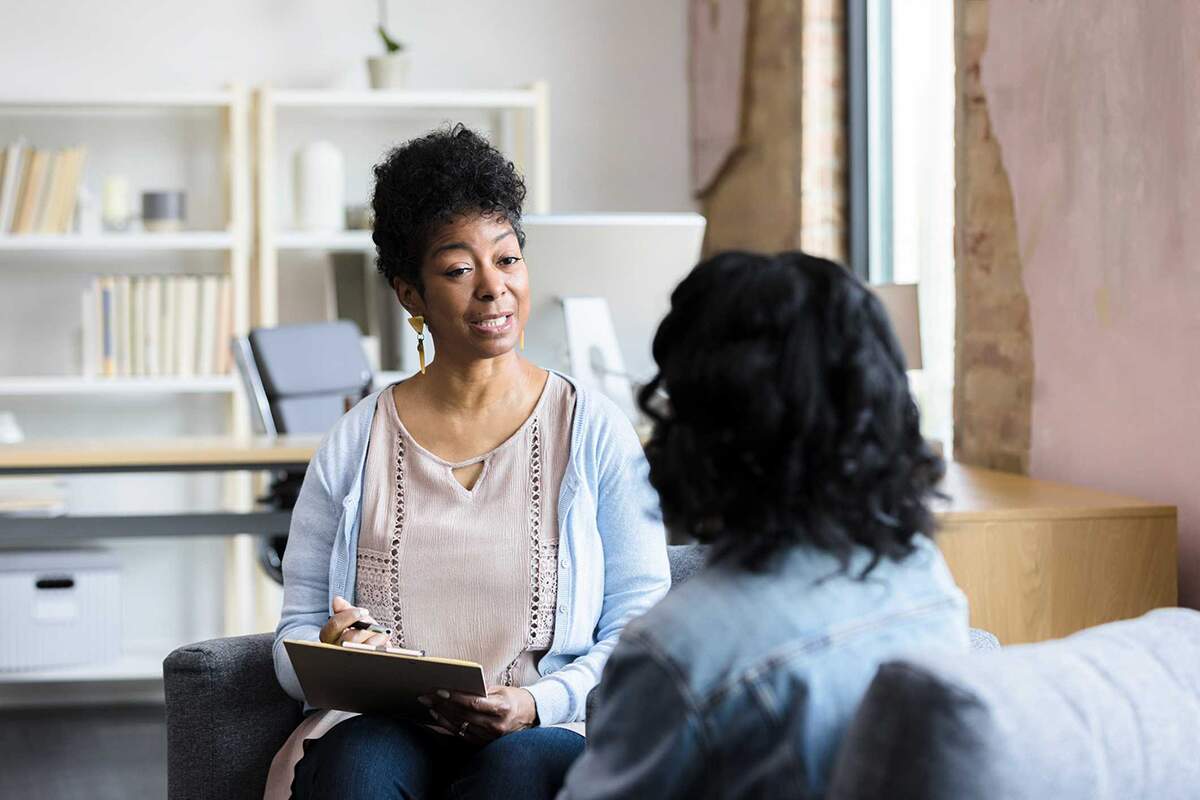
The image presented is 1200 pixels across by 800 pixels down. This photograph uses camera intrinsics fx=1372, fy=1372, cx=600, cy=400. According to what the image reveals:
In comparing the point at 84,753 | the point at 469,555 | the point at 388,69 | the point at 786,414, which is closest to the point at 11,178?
the point at 388,69

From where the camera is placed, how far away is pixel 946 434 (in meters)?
3.10

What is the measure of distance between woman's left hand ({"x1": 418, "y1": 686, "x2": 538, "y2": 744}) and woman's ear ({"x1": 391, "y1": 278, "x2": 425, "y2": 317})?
1.70 feet

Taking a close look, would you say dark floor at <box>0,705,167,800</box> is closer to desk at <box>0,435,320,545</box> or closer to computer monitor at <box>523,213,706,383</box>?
desk at <box>0,435,320,545</box>

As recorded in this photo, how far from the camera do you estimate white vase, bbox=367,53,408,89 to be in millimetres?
4348

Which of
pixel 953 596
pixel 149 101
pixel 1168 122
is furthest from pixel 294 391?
pixel 953 596

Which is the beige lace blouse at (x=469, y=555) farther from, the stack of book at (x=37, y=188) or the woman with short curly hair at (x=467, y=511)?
the stack of book at (x=37, y=188)

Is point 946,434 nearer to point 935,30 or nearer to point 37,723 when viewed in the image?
point 935,30

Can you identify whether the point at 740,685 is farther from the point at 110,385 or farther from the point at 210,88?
the point at 210,88

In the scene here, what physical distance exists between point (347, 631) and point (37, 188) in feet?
10.4

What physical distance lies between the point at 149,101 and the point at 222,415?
1032 mm

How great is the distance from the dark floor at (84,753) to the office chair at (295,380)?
0.55 m

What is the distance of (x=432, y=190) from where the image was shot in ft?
5.67

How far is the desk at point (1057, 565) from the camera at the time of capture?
6.53ft

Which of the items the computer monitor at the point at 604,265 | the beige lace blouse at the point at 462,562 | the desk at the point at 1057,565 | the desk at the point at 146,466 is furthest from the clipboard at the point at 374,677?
the computer monitor at the point at 604,265
